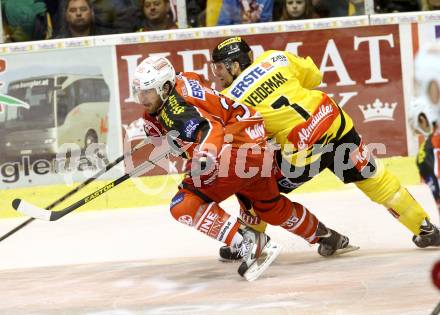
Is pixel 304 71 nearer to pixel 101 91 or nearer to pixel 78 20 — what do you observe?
pixel 101 91

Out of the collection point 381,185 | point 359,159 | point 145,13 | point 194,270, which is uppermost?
point 145,13

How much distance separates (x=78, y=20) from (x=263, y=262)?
3483 mm

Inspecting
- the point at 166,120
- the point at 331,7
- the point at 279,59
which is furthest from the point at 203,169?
the point at 331,7

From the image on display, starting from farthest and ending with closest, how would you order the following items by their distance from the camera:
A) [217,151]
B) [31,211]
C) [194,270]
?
[194,270]
[31,211]
[217,151]

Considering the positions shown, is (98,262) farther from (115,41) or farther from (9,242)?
(115,41)

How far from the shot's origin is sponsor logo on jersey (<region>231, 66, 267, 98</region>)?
6.03 metres

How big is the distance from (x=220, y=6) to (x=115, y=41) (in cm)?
86

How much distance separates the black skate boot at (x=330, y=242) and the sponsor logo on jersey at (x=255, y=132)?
2.34ft

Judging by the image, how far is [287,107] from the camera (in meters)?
6.00

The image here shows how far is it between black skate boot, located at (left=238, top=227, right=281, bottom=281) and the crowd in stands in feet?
10.3

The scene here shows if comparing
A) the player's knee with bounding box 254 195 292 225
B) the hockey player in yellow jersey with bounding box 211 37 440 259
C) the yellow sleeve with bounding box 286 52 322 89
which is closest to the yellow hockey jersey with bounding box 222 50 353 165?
the hockey player in yellow jersey with bounding box 211 37 440 259

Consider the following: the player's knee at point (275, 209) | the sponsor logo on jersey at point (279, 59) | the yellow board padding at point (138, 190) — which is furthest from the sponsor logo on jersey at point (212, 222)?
the yellow board padding at point (138, 190)

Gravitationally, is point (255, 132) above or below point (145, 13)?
below

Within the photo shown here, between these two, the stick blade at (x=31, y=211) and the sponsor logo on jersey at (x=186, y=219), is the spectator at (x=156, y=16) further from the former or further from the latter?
the sponsor logo on jersey at (x=186, y=219)
